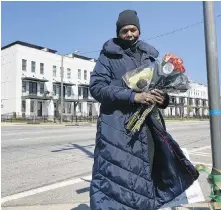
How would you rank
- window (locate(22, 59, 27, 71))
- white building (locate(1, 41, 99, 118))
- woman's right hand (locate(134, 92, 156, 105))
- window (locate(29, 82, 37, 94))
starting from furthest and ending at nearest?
Answer: window (locate(29, 82, 37, 94)), window (locate(22, 59, 27, 71)), white building (locate(1, 41, 99, 118)), woman's right hand (locate(134, 92, 156, 105))

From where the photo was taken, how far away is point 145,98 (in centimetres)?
224

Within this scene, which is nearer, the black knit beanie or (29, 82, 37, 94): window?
the black knit beanie

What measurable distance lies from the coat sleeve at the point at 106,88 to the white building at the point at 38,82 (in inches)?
1746

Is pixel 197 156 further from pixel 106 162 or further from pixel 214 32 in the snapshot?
pixel 106 162

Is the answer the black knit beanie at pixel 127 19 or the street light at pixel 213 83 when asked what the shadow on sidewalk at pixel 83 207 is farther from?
the black knit beanie at pixel 127 19

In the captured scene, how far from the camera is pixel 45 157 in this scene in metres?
8.31

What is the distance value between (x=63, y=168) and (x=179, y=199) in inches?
157

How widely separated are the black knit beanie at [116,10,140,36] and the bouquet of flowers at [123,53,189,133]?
0.39m

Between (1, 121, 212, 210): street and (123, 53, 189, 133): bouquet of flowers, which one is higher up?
(123, 53, 189, 133): bouquet of flowers

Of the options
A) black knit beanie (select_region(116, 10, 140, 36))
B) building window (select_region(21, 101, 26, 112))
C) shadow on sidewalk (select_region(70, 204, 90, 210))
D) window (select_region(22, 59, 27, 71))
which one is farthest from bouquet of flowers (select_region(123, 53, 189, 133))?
window (select_region(22, 59, 27, 71))

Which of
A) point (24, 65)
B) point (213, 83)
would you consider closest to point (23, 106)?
point (24, 65)

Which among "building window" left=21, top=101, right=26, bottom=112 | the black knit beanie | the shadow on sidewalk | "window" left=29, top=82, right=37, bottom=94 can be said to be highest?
"window" left=29, top=82, right=37, bottom=94

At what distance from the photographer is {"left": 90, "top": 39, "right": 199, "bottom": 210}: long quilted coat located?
2.32 m

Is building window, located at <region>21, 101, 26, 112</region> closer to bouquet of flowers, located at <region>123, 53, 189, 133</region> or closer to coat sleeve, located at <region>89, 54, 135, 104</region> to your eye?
coat sleeve, located at <region>89, 54, 135, 104</region>
